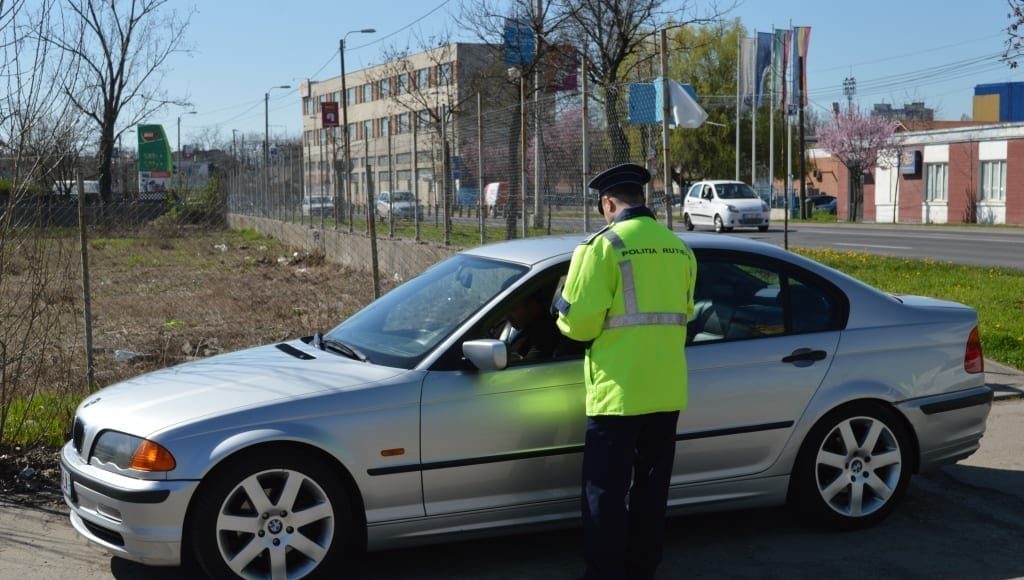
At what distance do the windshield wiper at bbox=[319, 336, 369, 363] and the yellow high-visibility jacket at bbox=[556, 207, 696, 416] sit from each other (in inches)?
44.6

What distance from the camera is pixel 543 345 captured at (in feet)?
16.4

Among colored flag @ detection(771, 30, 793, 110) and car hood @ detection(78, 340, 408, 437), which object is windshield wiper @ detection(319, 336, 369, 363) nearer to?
car hood @ detection(78, 340, 408, 437)

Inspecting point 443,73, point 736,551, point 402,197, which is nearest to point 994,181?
point 443,73

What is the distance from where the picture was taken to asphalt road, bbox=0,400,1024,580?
493 centimetres

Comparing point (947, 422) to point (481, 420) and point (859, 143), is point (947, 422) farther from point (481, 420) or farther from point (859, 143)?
point (859, 143)

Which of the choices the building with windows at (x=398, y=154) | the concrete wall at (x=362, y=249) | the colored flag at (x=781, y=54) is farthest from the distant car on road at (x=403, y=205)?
the colored flag at (x=781, y=54)

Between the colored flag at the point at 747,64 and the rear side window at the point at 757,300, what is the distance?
40.1m

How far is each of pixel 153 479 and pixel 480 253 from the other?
2.06 metres

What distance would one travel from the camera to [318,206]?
27609 millimetres

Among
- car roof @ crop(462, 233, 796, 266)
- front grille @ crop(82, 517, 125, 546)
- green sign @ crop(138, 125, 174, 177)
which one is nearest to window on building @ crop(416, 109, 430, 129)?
car roof @ crop(462, 233, 796, 266)

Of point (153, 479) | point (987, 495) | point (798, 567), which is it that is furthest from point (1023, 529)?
point (153, 479)

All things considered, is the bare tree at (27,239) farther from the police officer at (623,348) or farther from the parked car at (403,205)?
the parked car at (403,205)

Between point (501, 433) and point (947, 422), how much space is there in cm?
242

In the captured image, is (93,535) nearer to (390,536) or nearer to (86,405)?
(86,405)
